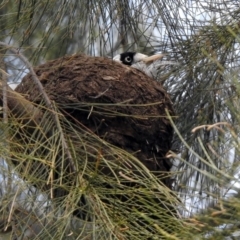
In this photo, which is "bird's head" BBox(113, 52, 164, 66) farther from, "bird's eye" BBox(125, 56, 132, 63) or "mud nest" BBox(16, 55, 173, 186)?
"mud nest" BBox(16, 55, 173, 186)

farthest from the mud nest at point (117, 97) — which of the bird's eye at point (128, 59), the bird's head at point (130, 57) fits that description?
the bird's eye at point (128, 59)

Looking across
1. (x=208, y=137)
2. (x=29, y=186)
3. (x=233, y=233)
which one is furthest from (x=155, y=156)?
(x=233, y=233)

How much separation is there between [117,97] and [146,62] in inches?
31.4

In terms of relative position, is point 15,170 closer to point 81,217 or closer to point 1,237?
point 81,217

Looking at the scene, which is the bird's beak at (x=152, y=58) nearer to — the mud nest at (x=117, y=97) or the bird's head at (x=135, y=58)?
the bird's head at (x=135, y=58)

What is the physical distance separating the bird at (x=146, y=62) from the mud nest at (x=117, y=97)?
0.25 meters

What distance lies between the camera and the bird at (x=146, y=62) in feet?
10.9

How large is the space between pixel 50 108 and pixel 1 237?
18.7 inches

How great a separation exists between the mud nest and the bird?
25 cm

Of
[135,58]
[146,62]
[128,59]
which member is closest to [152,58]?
[146,62]

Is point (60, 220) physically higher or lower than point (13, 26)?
lower

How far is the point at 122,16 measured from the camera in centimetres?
270

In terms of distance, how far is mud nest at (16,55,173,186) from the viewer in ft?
8.87

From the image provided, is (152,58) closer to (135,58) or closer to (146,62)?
(146,62)
